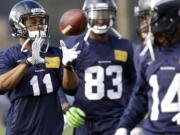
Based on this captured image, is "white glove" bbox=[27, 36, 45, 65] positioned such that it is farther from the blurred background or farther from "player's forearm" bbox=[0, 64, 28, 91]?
the blurred background

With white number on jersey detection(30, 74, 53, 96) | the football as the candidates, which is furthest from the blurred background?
white number on jersey detection(30, 74, 53, 96)

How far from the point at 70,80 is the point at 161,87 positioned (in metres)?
1.36

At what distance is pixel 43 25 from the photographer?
6.88 metres

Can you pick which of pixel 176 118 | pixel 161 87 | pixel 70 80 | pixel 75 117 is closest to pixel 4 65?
pixel 70 80

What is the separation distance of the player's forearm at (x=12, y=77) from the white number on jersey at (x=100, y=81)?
36.6 inches

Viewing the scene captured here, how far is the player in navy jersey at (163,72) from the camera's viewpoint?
5.64m

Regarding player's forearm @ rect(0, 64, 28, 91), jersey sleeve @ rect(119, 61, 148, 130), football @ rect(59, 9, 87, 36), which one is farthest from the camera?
football @ rect(59, 9, 87, 36)

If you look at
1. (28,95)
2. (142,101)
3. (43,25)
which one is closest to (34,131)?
(28,95)

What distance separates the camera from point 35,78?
22.4 feet

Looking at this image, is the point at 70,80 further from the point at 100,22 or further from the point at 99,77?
the point at 100,22

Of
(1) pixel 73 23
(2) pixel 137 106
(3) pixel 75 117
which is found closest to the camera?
(2) pixel 137 106

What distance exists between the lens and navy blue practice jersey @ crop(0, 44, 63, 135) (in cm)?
681

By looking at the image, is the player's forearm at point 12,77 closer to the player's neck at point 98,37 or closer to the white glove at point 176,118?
the player's neck at point 98,37

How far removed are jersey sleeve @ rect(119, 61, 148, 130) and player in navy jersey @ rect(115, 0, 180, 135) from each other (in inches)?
1.5
